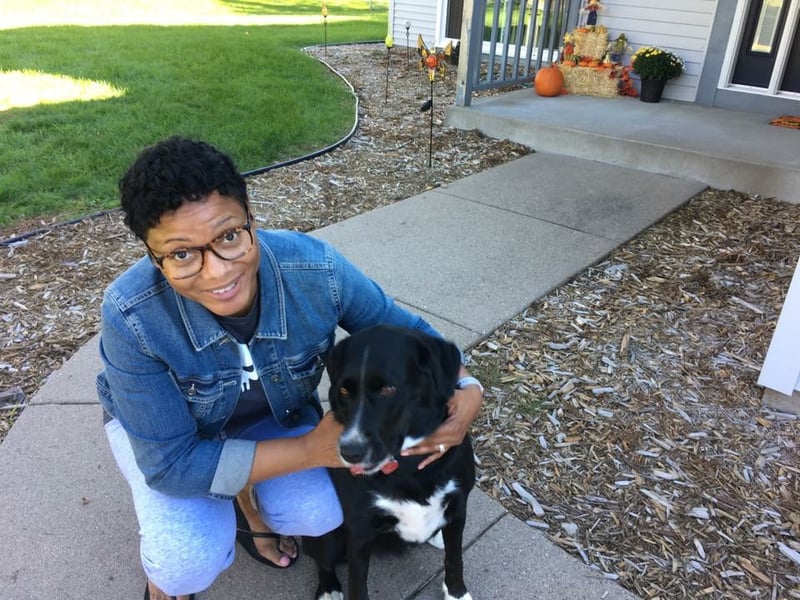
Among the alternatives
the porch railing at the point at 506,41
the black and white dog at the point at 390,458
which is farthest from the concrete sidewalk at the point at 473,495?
the porch railing at the point at 506,41

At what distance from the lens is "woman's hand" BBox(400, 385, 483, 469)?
1601 millimetres

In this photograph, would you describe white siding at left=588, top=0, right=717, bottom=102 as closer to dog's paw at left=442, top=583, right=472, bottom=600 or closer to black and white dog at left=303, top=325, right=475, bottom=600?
black and white dog at left=303, top=325, right=475, bottom=600

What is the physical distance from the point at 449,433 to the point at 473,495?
73cm

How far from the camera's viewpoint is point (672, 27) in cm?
712

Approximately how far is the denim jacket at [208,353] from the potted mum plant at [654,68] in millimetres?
6355

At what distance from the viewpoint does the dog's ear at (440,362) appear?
156 cm

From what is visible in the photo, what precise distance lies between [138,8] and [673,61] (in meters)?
14.2

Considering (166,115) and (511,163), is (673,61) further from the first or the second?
(166,115)

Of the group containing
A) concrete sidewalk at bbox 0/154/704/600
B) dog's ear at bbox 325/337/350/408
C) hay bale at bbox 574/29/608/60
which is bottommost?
concrete sidewalk at bbox 0/154/704/600

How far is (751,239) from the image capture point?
4121 mm

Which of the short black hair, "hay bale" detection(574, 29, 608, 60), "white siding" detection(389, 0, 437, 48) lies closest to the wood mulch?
the short black hair

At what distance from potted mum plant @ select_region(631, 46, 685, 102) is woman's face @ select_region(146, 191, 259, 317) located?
6.71 meters

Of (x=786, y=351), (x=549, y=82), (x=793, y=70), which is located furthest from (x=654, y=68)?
(x=786, y=351)

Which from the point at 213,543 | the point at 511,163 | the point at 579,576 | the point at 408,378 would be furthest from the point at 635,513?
→ the point at 511,163
